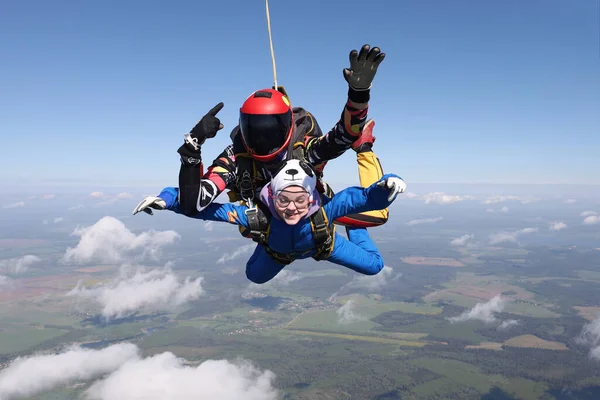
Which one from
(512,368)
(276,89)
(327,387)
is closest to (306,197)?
(276,89)

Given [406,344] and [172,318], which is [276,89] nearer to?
Result: [406,344]

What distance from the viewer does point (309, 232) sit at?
478cm

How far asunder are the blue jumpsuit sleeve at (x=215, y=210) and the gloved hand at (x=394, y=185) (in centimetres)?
173

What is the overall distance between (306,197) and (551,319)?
138 m

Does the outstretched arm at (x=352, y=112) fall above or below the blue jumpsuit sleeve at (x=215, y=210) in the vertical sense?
above

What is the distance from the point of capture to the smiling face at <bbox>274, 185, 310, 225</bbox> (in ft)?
13.9

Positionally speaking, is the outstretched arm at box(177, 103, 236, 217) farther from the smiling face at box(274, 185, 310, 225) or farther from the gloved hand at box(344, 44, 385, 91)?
the gloved hand at box(344, 44, 385, 91)

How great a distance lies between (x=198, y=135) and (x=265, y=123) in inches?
25.6

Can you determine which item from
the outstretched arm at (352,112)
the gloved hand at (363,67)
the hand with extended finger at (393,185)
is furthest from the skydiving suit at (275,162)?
the hand with extended finger at (393,185)

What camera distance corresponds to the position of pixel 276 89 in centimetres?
434

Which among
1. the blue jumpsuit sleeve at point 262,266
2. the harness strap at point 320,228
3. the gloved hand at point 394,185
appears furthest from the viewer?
the blue jumpsuit sleeve at point 262,266

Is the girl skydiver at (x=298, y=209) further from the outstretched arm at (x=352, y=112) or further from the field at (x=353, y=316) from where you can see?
the field at (x=353, y=316)

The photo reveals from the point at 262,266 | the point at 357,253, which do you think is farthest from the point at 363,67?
the point at 262,266

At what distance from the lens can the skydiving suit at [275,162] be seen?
3.96 metres
